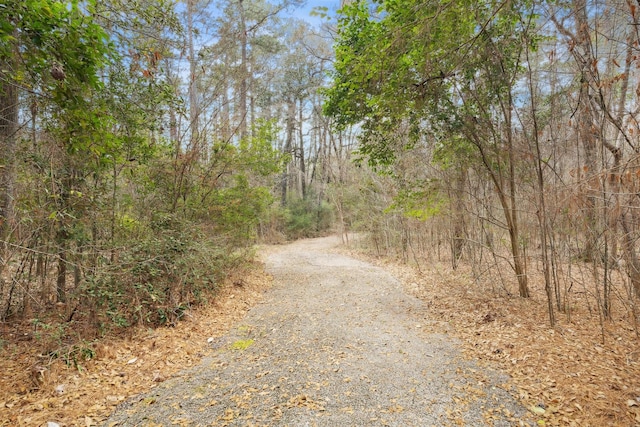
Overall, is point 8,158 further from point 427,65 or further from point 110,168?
point 427,65

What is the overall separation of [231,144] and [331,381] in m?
4.73

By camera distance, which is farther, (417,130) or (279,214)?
(279,214)

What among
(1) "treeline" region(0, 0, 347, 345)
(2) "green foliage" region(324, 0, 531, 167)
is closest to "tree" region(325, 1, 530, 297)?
(2) "green foliage" region(324, 0, 531, 167)

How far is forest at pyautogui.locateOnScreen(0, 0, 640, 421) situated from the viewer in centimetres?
298

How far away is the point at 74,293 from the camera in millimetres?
3496

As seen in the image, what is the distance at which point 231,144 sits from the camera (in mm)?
6121

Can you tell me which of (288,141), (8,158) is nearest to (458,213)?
(8,158)

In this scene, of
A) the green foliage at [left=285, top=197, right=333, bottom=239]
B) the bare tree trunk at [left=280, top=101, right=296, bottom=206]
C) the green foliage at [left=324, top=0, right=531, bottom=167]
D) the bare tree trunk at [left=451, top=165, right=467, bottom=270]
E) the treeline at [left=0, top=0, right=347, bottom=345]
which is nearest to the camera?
the treeline at [left=0, top=0, right=347, bottom=345]

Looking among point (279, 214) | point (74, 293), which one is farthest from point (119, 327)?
point (279, 214)

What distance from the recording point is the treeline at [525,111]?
323 cm

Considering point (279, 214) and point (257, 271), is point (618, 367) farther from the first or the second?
point (279, 214)

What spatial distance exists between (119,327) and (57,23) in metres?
3.43

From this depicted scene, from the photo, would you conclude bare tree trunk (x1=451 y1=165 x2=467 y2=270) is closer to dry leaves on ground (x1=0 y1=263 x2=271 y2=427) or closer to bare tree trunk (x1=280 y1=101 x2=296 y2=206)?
dry leaves on ground (x1=0 y1=263 x2=271 y2=427)

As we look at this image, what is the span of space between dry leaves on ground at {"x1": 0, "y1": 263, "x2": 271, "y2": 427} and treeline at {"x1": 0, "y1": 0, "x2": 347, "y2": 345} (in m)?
0.33
